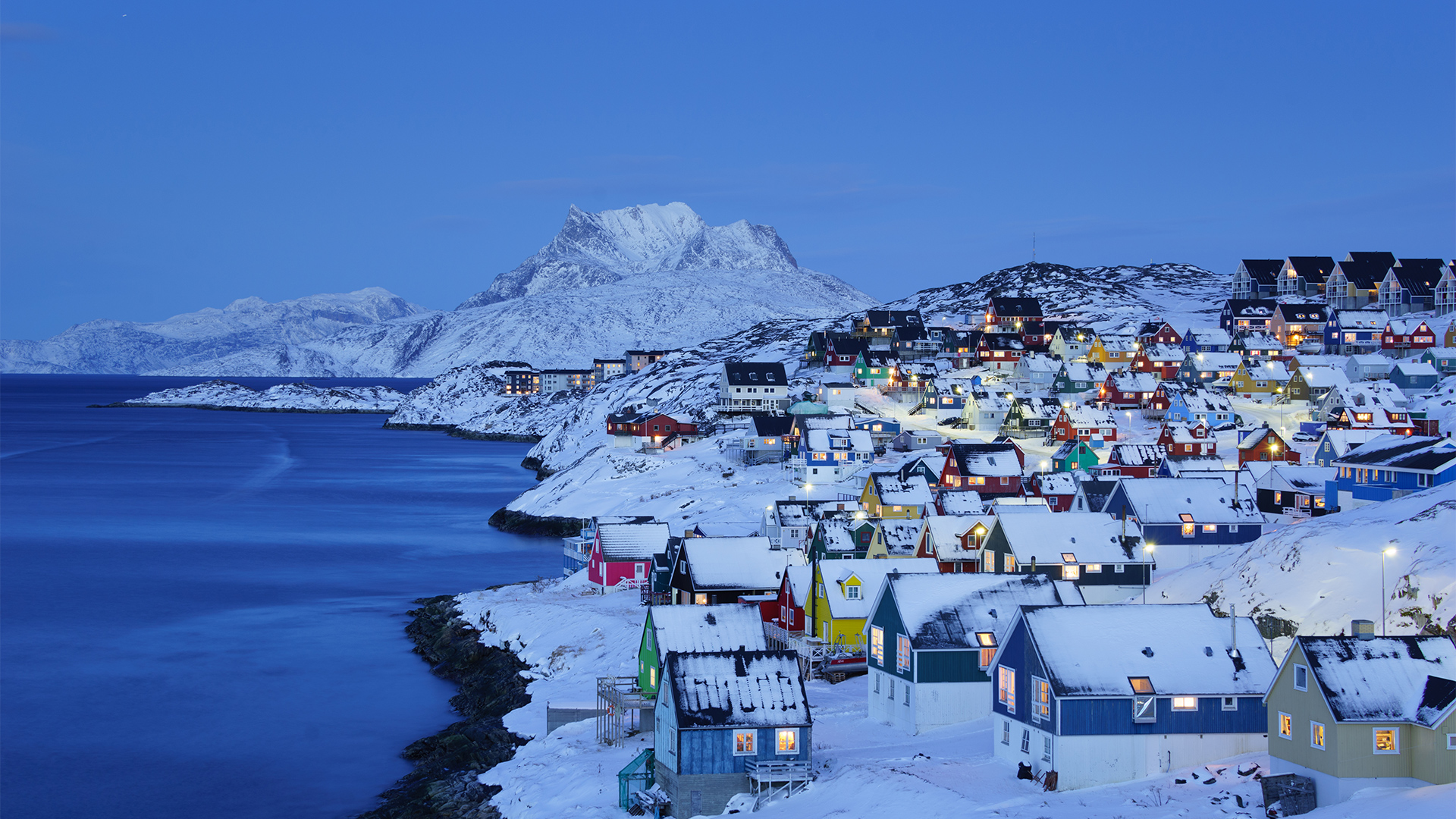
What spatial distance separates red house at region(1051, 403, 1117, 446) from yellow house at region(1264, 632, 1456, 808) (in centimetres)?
7155

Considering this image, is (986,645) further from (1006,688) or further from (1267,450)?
(1267,450)

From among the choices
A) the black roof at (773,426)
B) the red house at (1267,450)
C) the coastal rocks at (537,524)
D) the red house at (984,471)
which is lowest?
the coastal rocks at (537,524)

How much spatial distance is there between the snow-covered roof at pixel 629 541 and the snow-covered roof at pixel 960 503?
571 inches

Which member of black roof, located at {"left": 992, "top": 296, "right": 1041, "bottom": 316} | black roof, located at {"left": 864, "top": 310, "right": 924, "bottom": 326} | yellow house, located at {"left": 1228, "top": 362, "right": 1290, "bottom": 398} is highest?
black roof, located at {"left": 992, "top": 296, "right": 1041, "bottom": 316}

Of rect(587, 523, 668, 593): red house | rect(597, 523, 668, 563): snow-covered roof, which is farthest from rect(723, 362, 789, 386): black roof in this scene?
rect(597, 523, 668, 563): snow-covered roof

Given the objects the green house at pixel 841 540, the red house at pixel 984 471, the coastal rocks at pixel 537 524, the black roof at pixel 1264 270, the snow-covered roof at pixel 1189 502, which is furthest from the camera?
the black roof at pixel 1264 270

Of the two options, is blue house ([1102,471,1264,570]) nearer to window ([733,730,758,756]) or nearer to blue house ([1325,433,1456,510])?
blue house ([1325,433,1456,510])

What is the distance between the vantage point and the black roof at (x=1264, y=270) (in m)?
173

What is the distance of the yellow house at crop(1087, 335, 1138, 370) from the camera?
141 metres

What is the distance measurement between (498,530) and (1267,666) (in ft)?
254

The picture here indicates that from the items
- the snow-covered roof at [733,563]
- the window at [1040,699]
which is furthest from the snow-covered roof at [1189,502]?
the window at [1040,699]

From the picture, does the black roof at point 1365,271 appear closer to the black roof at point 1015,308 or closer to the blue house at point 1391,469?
the black roof at point 1015,308

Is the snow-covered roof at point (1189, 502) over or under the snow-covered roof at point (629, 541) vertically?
over

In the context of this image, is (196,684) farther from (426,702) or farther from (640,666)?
(640,666)
